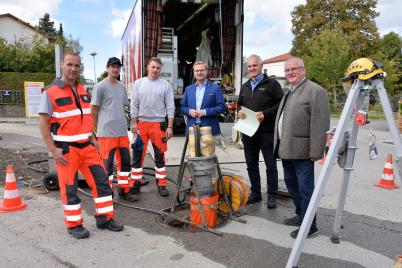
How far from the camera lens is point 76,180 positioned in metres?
3.98

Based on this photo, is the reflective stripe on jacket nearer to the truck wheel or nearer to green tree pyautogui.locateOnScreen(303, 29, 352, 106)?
the truck wheel

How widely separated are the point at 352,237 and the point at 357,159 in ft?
16.7

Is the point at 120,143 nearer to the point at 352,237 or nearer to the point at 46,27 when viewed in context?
the point at 352,237

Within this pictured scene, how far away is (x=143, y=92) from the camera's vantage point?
17.4 feet

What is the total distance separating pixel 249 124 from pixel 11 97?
766 inches

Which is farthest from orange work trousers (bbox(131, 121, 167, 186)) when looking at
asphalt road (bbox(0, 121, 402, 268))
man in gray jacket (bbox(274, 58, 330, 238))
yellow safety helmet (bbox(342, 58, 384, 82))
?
yellow safety helmet (bbox(342, 58, 384, 82))

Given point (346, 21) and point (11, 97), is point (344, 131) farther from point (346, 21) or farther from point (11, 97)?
point (346, 21)

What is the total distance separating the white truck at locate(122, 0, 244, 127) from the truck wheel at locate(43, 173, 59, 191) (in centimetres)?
494

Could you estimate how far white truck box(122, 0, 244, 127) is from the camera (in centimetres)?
988

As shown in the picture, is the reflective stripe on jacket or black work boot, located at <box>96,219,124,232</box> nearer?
the reflective stripe on jacket

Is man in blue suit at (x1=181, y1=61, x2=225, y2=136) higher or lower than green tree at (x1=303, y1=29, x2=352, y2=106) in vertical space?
lower

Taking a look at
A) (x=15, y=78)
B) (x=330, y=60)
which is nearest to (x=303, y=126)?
(x=15, y=78)

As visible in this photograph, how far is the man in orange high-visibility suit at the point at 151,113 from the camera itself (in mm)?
5273

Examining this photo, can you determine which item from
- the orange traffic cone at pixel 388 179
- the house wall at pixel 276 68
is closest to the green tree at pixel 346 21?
the house wall at pixel 276 68
